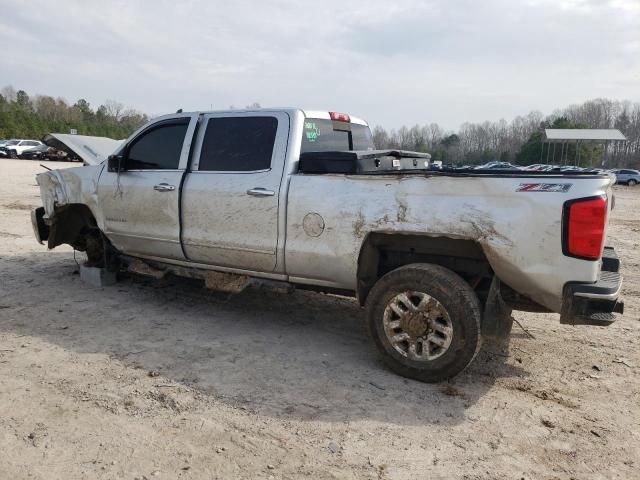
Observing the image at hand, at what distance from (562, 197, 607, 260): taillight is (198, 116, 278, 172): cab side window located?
97.2 inches

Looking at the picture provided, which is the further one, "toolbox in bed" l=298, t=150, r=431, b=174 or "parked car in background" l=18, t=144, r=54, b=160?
"parked car in background" l=18, t=144, r=54, b=160

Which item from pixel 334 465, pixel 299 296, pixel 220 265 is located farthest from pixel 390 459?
pixel 299 296

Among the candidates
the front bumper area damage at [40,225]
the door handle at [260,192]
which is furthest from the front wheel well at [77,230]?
the door handle at [260,192]

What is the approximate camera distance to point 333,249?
4.12 m

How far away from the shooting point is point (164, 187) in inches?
198

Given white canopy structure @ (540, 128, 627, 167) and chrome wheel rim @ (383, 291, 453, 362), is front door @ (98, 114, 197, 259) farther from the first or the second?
white canopy structure @ (540, 128, 627, 167)

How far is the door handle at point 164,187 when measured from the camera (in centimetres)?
498

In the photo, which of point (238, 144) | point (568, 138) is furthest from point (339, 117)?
point (568, 138)

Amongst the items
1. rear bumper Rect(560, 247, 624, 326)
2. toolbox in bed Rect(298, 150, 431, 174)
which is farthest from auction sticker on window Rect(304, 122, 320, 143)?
rear bumper Rect(560, 247, 624, 326)

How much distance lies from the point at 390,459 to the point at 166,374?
1841mm

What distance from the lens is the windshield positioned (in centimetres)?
466

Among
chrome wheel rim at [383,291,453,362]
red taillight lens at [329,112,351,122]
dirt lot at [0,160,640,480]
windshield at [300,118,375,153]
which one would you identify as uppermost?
red taillight lens at [329,112,351,122]

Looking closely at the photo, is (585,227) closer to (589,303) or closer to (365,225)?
(589,303)

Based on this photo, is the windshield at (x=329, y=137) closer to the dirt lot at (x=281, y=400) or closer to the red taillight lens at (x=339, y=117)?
the red taillight lens at (x=339, y=117)
